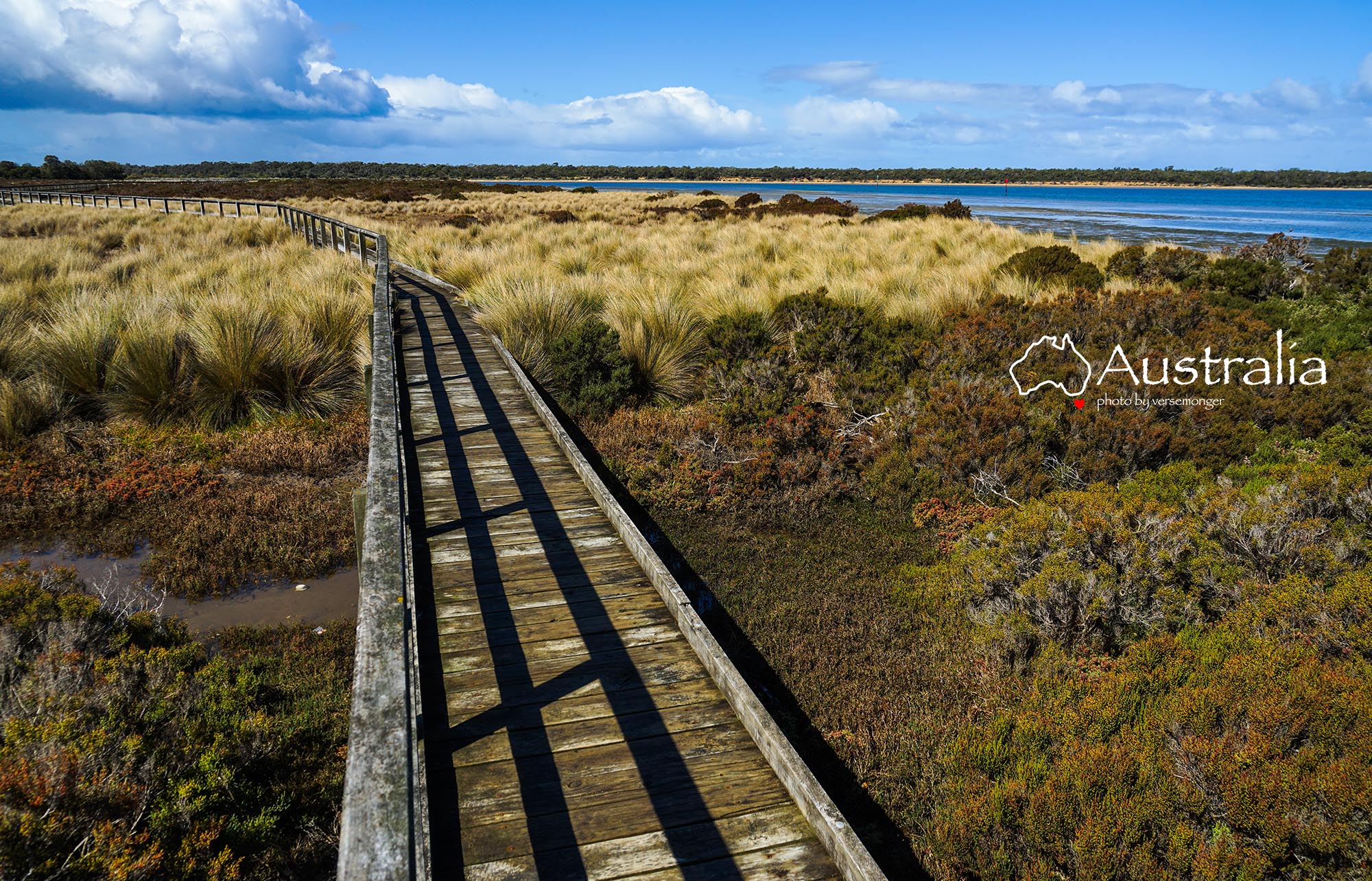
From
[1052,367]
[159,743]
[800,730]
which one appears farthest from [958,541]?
[159,743]

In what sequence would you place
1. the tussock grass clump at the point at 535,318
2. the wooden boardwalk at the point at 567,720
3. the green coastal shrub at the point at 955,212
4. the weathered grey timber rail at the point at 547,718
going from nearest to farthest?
the weathered grey timber rail at the point at 547,718, the wooden boardwalk at the point at 567,720, the tussock grass clump at the point at 535,318, the green coastal shrub at the point at 955,212

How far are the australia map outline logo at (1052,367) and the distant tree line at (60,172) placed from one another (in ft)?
304

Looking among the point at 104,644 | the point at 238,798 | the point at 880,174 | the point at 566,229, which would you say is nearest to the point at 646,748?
the point at 238,798

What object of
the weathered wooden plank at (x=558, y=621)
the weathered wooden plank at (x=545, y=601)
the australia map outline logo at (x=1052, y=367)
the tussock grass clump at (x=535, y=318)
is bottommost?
the weathered wooden plank at (x=558, y=621)

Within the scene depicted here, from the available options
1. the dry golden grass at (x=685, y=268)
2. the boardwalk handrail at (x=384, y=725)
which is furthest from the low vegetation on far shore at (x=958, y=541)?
the boardwalk handrail at (x=384, y=725)

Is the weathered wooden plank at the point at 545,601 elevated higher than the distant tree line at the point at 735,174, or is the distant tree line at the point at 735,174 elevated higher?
the distant tree line at the point at 735,174

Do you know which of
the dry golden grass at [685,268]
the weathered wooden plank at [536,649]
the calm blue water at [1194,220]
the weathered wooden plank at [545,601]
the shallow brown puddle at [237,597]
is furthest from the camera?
the calm blue water at [1194,220]

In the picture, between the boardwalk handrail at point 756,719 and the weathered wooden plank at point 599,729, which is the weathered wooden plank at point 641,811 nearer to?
the boardwalk handrail at point 756,719

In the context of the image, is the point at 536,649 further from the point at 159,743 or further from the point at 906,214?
the point at 906,214

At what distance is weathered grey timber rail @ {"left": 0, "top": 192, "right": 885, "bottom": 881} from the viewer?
1.96 meters

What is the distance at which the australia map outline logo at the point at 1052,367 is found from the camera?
8281 millimetres

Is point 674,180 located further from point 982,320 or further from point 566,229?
point 982,320

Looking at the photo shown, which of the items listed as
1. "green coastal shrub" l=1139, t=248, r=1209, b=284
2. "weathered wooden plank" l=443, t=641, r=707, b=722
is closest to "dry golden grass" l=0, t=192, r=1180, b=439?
"green coastal shrub" l=1139, t=248, r=1209, b=284

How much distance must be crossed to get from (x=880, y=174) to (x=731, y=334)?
167 metres
